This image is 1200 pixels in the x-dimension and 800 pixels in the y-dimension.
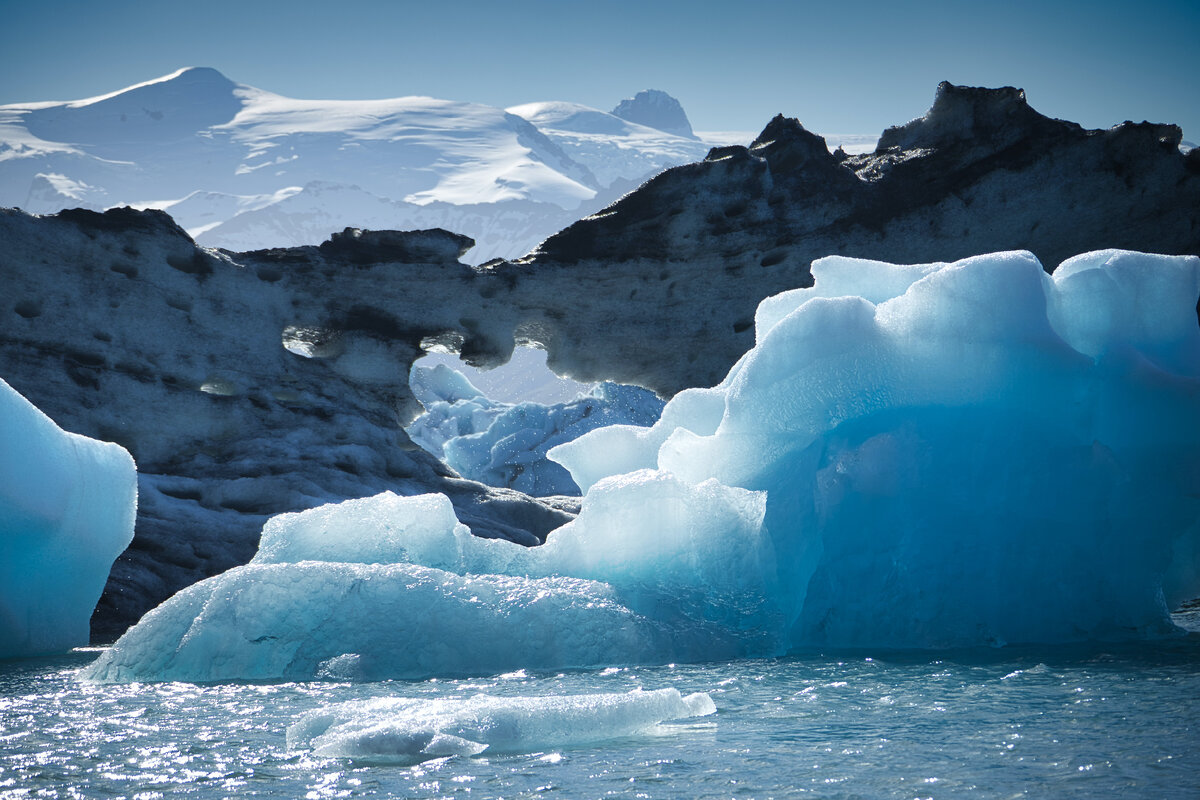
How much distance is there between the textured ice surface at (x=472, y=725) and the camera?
3.52 metres

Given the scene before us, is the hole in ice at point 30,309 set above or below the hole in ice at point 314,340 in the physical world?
above

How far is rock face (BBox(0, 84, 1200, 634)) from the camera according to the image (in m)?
11.5

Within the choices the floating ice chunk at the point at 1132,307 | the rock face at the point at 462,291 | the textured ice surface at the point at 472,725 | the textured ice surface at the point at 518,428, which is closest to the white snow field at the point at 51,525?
the rock face at the point at 462,291

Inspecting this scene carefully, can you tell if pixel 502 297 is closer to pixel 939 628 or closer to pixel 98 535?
pixel 98 535

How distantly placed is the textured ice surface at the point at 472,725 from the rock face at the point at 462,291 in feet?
21.3

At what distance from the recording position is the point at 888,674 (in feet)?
16.4

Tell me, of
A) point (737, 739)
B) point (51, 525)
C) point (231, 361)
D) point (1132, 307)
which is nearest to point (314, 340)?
point (231, 361)

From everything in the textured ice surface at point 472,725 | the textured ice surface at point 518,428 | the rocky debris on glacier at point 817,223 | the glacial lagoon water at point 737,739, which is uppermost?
the rocky debris on glacier at point 817,223

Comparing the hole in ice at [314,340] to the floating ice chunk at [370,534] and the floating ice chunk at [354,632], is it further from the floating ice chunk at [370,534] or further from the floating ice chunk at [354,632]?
the floating ice chunk at [354,632]

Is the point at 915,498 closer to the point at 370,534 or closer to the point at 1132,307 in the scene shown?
the point at 1132,307

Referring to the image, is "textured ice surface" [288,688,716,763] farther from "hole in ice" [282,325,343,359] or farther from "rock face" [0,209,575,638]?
"hole in ice" [282,325,343,359]

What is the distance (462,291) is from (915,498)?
28.9ft

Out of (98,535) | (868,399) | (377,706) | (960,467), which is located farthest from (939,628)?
(98,535)

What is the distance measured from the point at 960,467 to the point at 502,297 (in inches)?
346
